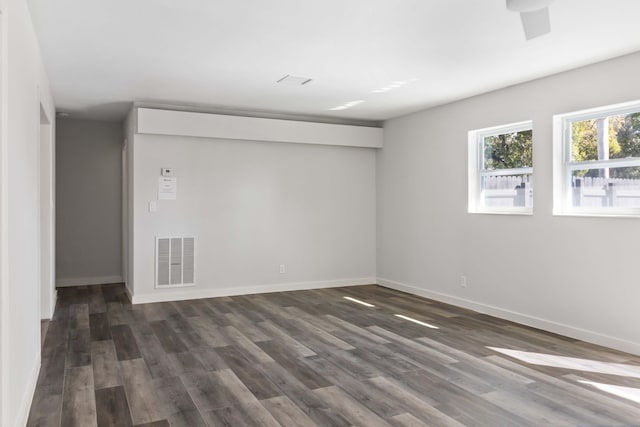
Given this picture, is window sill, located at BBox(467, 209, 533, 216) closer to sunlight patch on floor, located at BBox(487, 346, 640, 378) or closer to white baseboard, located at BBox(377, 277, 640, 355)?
white baseboard, located at BBox(377, 277, 640, 355)

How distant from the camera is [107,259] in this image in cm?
746

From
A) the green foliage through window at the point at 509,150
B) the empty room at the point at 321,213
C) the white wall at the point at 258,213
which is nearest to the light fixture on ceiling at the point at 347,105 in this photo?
the empty room at the point at 321,213

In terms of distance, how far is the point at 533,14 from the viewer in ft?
8.03

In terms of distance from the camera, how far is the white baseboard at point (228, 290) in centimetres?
599

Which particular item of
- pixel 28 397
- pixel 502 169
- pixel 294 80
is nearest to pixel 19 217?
pixel 28 397

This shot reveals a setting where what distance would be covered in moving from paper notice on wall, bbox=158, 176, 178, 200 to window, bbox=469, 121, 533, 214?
3.60m

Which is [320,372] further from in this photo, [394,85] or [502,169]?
[502,169]

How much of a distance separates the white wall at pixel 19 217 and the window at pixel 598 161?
436cm

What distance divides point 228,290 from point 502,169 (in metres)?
3.70

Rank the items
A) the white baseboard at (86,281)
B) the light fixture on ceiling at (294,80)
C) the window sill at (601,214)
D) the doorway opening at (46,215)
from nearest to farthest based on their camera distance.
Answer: the window sill at (601,214) → the light fixture on ceiling at (294,80) → the doorway opening at (46,215) → the white baseboard at (86,281)

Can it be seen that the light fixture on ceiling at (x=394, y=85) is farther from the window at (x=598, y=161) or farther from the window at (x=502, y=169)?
the window at (x=598, y=161)

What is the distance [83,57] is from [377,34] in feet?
8.03

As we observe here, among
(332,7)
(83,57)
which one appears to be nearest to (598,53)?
(332,7)

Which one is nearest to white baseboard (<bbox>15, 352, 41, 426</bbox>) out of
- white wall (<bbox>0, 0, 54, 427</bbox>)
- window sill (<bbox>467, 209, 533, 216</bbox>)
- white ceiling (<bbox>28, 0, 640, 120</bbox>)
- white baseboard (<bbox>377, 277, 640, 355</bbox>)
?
white wall (<bbox>0, 0, 54, 427</bbox>)
